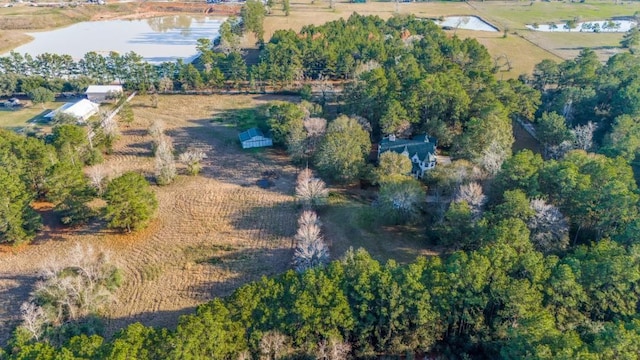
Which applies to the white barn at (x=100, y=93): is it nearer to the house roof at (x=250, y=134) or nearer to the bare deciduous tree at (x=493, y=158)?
the house roof at (x=250, y=134)

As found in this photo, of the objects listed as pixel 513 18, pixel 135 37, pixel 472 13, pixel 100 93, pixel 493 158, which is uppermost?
pixel 472 13

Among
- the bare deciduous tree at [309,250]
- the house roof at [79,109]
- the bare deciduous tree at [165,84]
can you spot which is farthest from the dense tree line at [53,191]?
the bare deciduous tree at [165,84]

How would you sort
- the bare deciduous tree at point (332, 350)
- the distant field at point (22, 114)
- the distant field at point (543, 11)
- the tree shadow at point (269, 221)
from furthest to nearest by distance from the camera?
the distant field at point (543, 11)
the distant field at point (22, 114)
the tree shadow at point (269, 221)
the bare deciduous tree at point (332, 350)

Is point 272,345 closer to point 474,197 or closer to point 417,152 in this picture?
point 474,197

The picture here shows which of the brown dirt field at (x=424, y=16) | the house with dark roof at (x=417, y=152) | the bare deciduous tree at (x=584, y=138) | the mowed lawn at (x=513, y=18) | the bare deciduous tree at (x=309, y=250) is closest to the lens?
the bare deciduous tree at (x=309, y=250)

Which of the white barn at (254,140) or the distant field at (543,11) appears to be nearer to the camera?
the white barn at (254,140)

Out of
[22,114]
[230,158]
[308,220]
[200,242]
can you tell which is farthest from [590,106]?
[22,114]

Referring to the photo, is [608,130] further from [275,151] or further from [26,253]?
[26,253]

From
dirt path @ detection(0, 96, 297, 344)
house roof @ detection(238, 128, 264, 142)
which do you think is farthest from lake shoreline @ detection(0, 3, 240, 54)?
house roof @ detection(238, 128, 264, 142)
